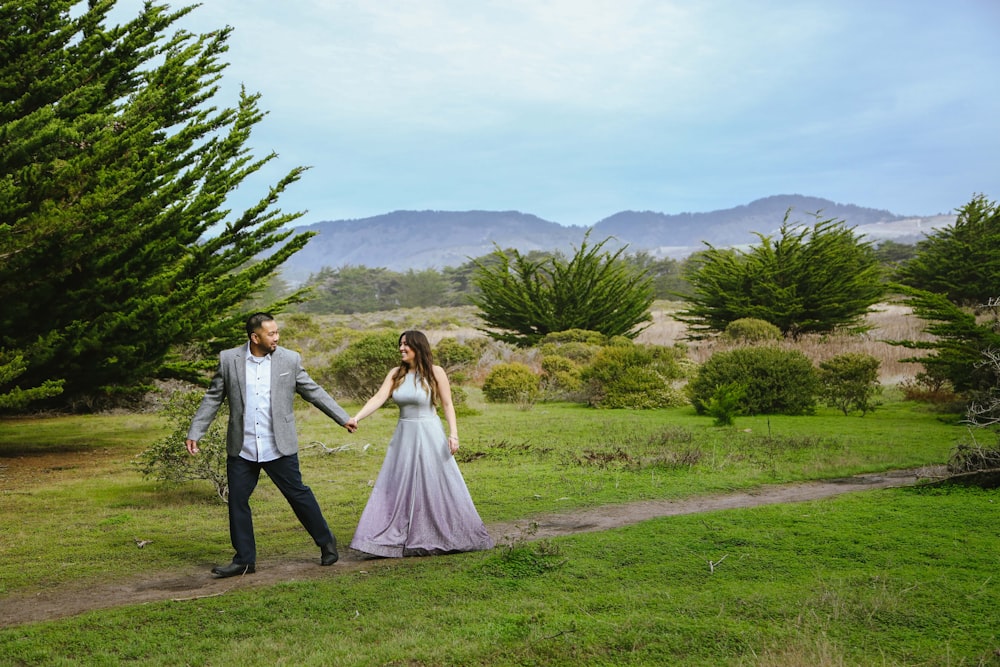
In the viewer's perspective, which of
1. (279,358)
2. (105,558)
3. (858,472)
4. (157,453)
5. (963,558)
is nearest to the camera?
(963,558)

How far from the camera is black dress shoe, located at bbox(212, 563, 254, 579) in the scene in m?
6.73

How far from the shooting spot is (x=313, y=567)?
23.0 ft

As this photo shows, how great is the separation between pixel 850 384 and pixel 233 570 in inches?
567

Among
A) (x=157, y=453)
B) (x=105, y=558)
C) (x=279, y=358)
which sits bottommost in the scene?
(x=105, y=558)

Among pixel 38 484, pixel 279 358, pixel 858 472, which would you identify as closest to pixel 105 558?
pixel 279 358

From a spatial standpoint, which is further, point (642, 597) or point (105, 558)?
point (105, 558)

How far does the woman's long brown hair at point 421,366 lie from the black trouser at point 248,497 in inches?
49.6

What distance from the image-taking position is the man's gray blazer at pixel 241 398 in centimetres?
684

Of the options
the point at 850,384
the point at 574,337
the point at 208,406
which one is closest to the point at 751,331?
the point at 574,337

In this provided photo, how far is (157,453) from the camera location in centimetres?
1020

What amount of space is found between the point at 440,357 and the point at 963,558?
20.1m

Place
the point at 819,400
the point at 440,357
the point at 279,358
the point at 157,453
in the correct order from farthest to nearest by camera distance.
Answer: the point at 440,357 → the point at 819,400 → the point at 157,453 → the point at 279,358

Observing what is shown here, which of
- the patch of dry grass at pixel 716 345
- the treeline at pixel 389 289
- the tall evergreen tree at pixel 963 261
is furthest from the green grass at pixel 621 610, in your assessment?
the treeline at pixel 389 289

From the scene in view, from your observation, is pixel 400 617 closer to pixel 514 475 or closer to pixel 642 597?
pixel 642 597
